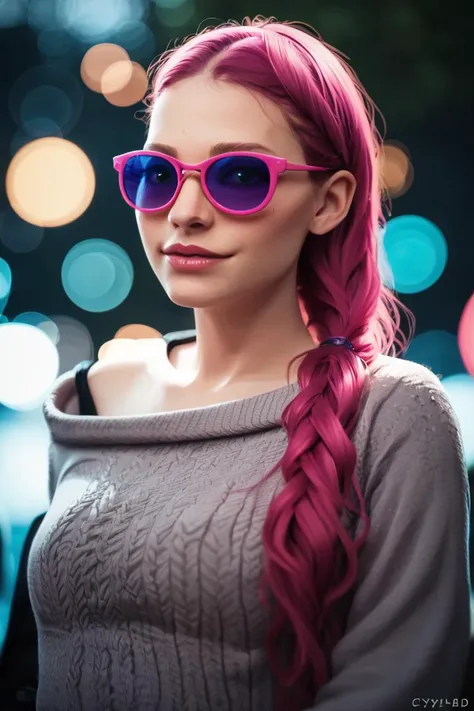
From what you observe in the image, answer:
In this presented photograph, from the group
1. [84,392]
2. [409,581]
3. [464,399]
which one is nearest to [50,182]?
[84,392]

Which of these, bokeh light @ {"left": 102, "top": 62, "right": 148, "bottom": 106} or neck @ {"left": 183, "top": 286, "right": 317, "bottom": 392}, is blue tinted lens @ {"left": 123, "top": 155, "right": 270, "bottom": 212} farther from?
bokeh light @ {"left": 102, "top": 62, "right": 148, "bottom": 106}

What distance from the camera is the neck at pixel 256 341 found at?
1175 millimetres

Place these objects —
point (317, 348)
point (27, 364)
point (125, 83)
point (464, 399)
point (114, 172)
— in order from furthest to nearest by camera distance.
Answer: point (27, 364), point (464, 399), point (114, 172), point (125, 83), point (317, 348)

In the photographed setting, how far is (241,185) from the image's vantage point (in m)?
1.05

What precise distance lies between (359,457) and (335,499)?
7 centimetres

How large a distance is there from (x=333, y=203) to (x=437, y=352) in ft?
2.71

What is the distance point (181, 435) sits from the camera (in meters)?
1.11

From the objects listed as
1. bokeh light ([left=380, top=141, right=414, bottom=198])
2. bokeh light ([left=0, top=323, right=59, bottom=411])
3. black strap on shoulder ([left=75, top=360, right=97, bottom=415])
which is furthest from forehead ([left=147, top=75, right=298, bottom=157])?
bokeh light ([left=0, top=323, right=59, bottom=411])

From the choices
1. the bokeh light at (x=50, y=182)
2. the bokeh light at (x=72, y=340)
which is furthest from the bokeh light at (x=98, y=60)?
the bokeh light at (x=72, y=340)

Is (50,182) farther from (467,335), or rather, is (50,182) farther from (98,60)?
(467,335)

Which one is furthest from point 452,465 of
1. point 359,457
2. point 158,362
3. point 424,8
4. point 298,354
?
point 424,8

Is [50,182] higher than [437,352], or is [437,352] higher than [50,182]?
[50,182]

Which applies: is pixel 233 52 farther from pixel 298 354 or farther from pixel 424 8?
pixel 424 8

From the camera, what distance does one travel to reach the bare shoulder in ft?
4.27
